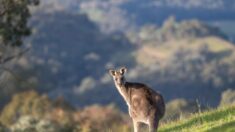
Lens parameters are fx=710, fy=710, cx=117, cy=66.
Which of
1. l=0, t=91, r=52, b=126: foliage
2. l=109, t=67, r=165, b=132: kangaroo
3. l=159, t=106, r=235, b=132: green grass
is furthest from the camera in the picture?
l=0, t=91, r=52, b=126: foliage

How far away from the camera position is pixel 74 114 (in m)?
76.1

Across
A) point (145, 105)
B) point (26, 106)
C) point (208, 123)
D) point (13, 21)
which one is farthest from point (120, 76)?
point (26, 106)

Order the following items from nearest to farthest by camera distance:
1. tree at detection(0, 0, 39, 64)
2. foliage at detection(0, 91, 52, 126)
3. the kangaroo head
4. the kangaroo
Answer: the kangaroo, the kangaroo head, tree at detection(0, 0, 39, 64), foliage at detection(0, 91, 52, 126)

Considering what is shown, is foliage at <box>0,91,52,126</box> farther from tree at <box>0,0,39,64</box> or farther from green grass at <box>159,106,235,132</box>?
green grass at <box>159,106,235,132</box>

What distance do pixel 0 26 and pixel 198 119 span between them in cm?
2344

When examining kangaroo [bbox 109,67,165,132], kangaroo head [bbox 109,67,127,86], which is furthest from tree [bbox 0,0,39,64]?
kangaroo [bbox 109,67,165,132]

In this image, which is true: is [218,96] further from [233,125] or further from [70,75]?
[233,125]

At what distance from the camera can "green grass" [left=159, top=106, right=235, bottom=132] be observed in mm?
11438

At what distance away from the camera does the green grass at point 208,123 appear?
11.4 meters

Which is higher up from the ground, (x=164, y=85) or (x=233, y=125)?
(x=164, y=85)

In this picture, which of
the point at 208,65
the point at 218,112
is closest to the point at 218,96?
the point at 208,65

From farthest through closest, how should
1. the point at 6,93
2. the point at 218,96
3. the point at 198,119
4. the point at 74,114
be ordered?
the point at 218,96 → the point at 6,93 → the point at 74,114 → the point at 198,119

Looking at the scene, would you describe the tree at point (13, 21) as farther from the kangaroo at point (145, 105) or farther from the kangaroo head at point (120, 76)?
the kangaroo at point (145, 105)

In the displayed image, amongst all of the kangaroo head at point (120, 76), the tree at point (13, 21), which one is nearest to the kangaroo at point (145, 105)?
the kangaroo head at point (120, 76)
